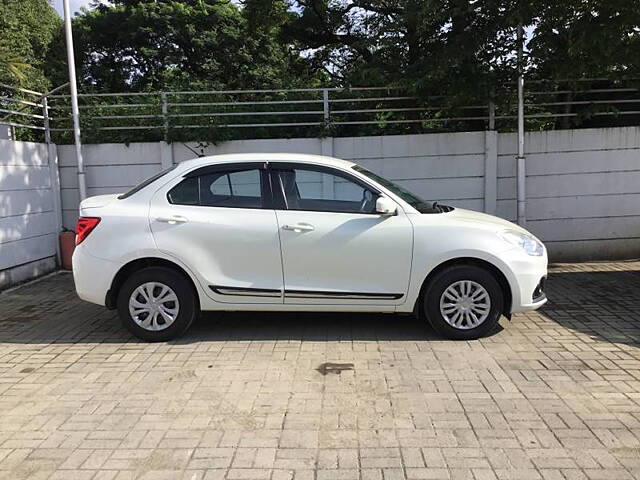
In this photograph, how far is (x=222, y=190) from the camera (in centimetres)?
525

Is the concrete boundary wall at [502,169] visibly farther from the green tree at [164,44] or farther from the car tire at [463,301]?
the green tree at [164,44]

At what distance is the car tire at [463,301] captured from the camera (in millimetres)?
5039

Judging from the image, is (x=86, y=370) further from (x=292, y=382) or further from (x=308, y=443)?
(x=308, y=443)

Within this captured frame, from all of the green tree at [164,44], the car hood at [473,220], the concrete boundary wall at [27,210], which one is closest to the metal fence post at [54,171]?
the concrete boundary wall at [27,210]

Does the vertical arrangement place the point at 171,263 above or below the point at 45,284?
above

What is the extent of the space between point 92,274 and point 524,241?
3985 mm

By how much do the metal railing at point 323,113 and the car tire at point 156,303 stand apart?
4037 millimetres

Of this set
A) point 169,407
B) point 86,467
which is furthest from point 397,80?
point 86,467

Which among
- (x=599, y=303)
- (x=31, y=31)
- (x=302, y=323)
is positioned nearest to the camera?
(x=302, y=323)

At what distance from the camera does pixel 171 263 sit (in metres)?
5.16

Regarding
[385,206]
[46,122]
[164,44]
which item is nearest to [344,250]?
[385,206]

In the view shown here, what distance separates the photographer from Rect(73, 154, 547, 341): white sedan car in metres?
5.04

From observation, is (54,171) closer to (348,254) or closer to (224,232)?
(224,232)

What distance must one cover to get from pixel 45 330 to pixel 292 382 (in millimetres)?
2958
